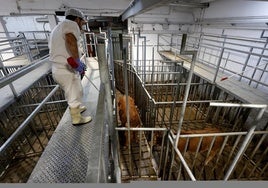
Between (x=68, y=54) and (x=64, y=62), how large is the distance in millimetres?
97

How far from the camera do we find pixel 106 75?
1133 mm

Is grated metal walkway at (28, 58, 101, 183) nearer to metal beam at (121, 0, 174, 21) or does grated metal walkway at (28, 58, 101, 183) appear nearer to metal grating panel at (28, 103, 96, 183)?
metal grating panel at (28, 103, 96, 183)

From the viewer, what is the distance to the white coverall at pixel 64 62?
142 centimetres

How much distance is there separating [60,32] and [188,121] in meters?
3.40

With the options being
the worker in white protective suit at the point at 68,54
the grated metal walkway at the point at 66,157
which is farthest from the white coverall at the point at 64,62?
the grated metal walkway at the point at 66,157

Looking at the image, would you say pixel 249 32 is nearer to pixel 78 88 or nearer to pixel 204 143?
pixel 204 143

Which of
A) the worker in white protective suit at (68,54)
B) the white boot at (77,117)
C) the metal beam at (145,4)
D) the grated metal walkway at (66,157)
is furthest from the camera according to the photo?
the white boot at (77,117)

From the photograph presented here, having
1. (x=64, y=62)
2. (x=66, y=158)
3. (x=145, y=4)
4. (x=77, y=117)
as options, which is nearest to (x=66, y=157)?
(x=66, y=158)

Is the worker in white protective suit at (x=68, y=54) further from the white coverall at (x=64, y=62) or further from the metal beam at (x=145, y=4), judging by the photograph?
the metal beam at (x=145, y=4)

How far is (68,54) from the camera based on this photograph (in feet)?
4.97

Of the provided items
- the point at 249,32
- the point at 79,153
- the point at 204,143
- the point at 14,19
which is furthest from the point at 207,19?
the point at 14,19

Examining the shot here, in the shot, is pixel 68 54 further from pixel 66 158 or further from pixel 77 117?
pixel 66 158

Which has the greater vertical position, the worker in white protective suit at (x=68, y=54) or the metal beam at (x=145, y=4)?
the metal beam at (x=145, y=4)

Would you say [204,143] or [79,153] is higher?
[79,153]
